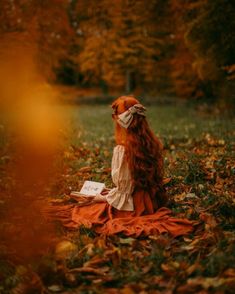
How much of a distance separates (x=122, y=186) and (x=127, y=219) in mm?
401

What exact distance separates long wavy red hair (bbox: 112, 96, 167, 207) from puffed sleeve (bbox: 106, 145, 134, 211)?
75mm

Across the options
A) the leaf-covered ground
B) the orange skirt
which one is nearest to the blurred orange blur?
the leaf-covered ground

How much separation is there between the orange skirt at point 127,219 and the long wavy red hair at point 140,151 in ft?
0.53

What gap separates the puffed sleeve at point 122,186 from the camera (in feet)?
16.6

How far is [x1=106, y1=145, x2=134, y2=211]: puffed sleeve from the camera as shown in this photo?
5.05m

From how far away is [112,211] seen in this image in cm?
509

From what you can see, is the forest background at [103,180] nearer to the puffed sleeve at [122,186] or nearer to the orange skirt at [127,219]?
the orange skirt at [127,219]

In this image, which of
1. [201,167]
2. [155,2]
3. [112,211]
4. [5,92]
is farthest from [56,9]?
[112,211]

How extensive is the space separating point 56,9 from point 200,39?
9.08 m

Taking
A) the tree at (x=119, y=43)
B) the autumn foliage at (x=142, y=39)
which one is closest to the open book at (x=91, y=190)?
the autumn foliage at (x=142, y=39)

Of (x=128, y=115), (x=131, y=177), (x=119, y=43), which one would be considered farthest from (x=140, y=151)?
(x=119, y=43)

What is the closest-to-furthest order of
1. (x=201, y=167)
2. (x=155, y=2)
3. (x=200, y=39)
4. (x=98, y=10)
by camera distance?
(x=201, y=167)
(x=200, y=39)
(x=155, y=2)
(x=98, y=10)

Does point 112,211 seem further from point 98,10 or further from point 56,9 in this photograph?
point 98,10

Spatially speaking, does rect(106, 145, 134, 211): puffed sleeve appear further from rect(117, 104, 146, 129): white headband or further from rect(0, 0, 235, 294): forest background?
rect(0, 0, 235, 294): forest background
